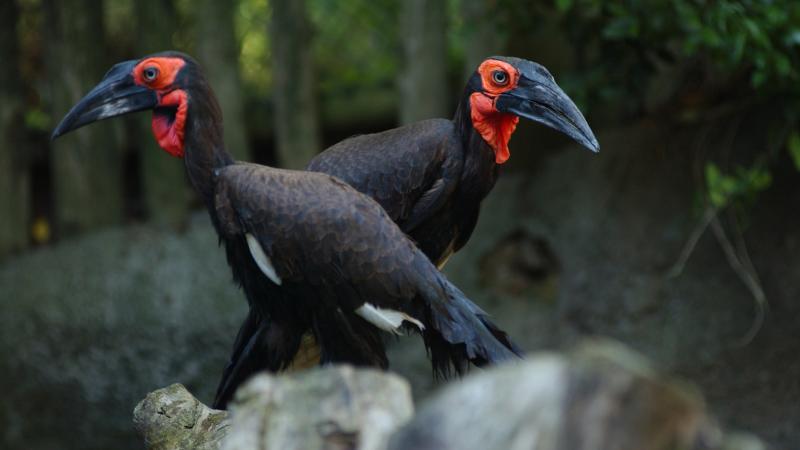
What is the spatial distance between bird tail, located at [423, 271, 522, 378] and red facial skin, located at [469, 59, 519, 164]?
0.56 metres

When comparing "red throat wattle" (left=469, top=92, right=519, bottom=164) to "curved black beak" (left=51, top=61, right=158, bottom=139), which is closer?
"curved black beak" (left=51, top=61, right=158, bottom=139)

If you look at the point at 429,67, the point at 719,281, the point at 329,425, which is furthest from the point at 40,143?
the point at 329,425

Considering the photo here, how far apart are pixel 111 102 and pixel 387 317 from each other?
39.9 inches

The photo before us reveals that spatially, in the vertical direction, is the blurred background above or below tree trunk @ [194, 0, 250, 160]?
below

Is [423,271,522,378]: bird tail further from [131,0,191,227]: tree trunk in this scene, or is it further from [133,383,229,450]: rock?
[131,0,191,227]: tree trunk

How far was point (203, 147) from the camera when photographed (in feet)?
11.5

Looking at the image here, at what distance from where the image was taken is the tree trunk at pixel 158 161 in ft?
17.5

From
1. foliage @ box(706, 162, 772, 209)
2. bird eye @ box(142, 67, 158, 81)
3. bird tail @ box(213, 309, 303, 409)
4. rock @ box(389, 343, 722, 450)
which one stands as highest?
bird eye @ box(142, 67, 158, 81)

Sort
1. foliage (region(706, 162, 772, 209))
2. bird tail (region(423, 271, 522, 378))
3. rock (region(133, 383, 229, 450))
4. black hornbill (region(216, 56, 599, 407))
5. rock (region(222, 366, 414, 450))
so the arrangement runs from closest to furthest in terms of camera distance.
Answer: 1. rock (region(222, 366, 414, 450))
2. rock (region(133, 383, 229, 450))
3. bird tail (region(423, 271, 522, 378))
4. black hornbill (region(216, 56, 599, 407))
5. foliage (region(706, 162, 772, 209))

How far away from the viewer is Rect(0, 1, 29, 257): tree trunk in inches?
213

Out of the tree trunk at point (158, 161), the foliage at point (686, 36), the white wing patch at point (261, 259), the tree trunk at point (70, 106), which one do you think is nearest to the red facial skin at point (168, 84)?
the white wing patch at point (261, 259)

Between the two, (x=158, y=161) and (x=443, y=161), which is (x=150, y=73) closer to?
(x=443, y=161)

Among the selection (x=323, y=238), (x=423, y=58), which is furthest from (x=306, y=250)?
(x=423, y=58)

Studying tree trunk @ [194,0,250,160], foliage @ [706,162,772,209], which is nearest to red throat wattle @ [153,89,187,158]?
tree trunk @ [194,0,250,160]
